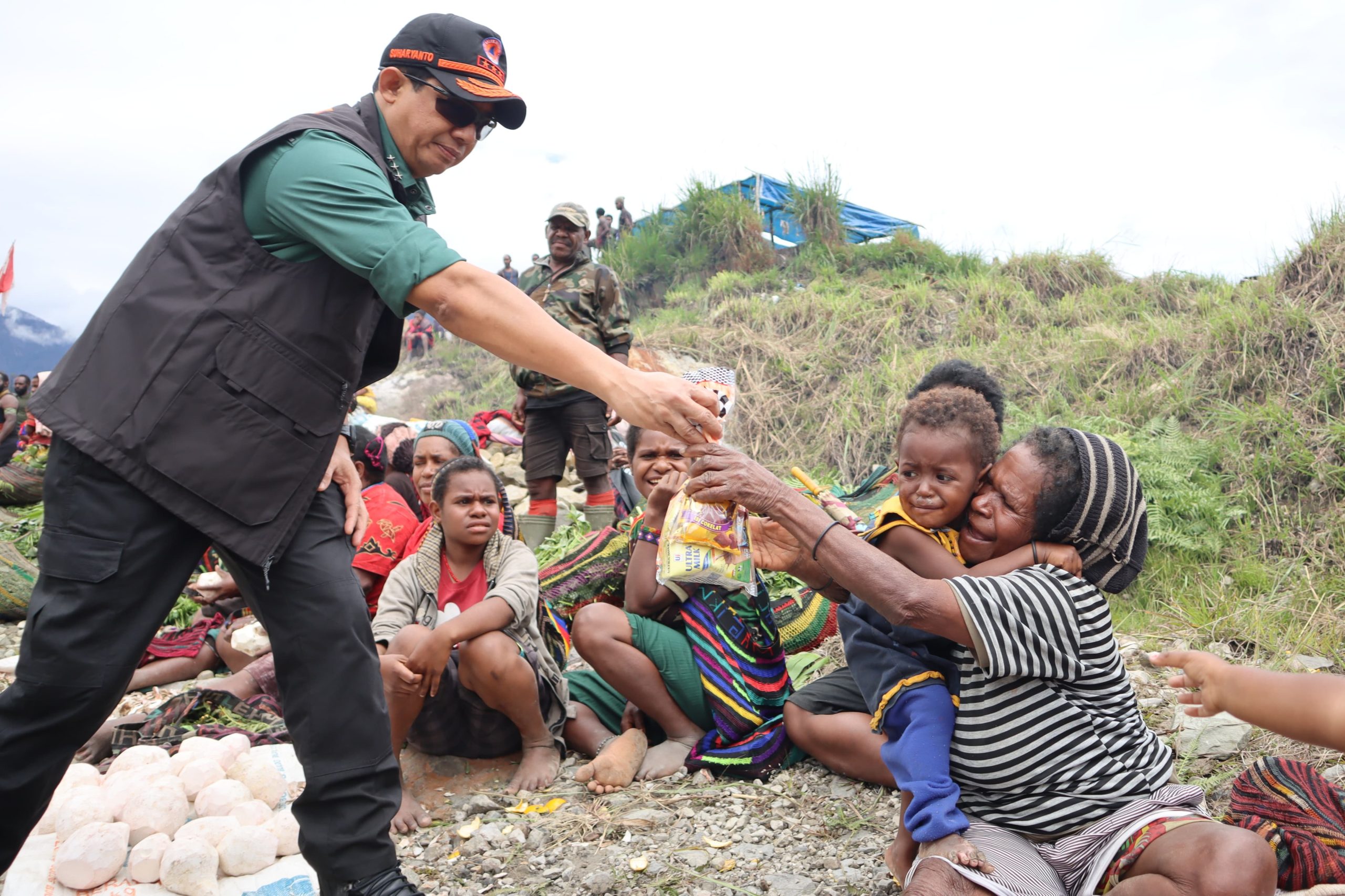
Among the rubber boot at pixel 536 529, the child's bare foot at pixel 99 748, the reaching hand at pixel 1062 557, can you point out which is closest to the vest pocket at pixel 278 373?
the reaching hand at pixel 1062 557

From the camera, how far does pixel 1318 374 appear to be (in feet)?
17.4

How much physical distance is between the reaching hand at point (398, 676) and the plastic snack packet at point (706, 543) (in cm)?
110

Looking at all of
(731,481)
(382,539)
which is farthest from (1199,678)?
(382,539)

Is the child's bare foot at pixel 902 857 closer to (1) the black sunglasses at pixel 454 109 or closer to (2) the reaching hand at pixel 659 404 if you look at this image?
(2) the reaching hand at pixel 659 404

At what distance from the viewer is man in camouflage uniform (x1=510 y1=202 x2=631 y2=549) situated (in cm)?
592

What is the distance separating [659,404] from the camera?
6.66ft

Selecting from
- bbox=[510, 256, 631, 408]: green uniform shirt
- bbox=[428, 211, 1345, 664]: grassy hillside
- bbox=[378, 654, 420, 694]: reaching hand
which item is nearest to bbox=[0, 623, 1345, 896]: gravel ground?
bbox=[378, 654, 420, 694]: reaching hand

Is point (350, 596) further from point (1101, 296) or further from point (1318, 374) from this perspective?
point (1101, 296)

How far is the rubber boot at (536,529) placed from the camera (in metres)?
6.12

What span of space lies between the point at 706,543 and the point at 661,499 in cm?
89

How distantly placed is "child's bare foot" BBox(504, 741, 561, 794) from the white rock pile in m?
0.79

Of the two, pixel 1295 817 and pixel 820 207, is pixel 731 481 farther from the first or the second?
pixel 820 207

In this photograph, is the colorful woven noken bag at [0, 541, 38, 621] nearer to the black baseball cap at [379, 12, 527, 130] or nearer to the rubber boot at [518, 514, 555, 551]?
the rubber boot at [518, 514, 555, 551]

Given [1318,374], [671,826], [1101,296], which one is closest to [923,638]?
[671,826]
